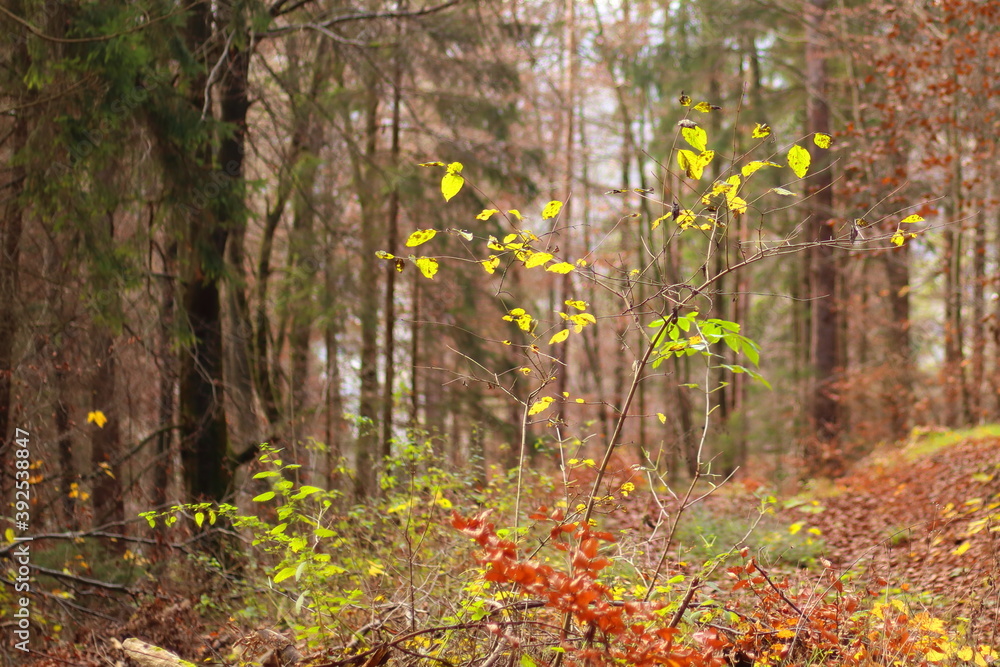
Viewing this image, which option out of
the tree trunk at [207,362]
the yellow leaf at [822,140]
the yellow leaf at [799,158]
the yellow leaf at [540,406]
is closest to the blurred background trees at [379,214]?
A: the tree trunk at [207,362]

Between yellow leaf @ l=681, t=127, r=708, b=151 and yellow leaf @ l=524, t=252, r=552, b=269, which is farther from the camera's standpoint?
yellow leaf @ l=524, t=252, r=552, b=269

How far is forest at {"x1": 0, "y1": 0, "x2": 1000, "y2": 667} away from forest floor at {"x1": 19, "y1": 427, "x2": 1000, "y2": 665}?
58 millimetres

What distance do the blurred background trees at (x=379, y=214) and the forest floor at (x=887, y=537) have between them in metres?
1.13

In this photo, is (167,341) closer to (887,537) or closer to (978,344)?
(887,537)

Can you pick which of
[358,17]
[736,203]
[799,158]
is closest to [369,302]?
[358,17]

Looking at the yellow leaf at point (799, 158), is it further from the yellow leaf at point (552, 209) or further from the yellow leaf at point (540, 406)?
the yellow leaf at point (540, 406)

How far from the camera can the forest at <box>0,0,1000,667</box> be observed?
10.6 feet

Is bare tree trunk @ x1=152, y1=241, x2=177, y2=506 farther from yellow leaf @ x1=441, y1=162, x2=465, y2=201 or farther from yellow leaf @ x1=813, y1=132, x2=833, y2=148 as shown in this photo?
yellow leaf @ x1=813, y1=132, x2=833, y2=148

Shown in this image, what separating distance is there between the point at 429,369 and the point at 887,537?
16.8 ft

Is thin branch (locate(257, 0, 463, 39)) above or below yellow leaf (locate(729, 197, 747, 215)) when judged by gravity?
above

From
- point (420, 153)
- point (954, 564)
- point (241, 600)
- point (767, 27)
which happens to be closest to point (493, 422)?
point (420, 153)

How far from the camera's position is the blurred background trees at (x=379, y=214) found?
5383 millimetres

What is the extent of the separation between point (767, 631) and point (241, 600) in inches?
155

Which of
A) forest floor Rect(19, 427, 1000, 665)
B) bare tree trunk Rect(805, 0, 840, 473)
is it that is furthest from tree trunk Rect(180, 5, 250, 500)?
bare tree trunk Rect(805, 0, 840, 473)
